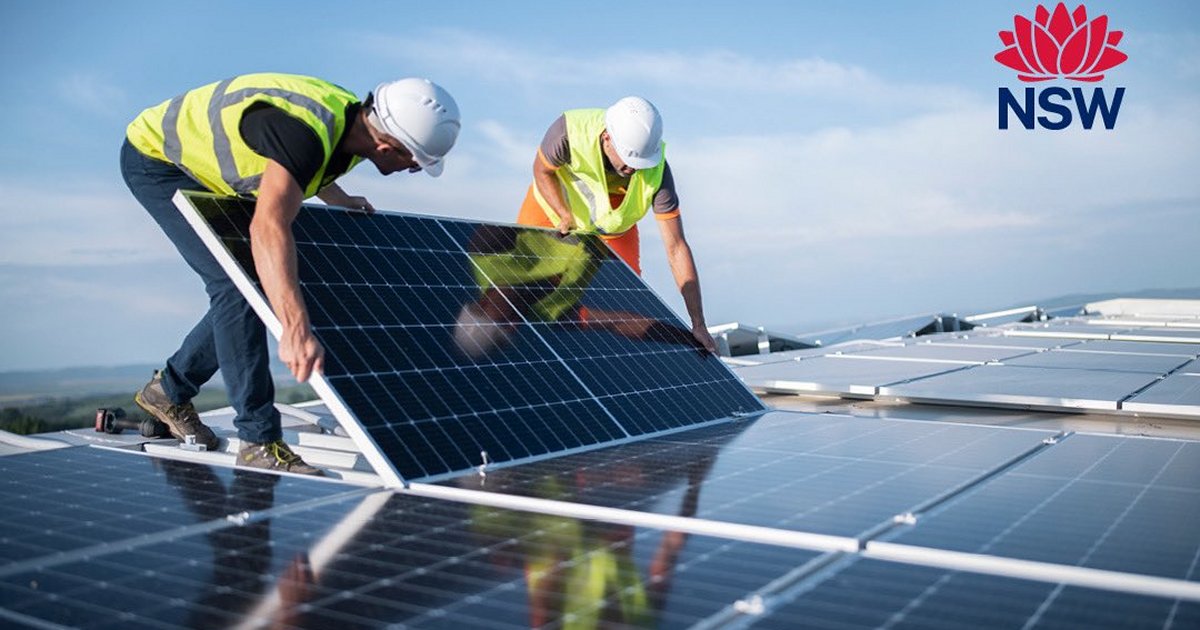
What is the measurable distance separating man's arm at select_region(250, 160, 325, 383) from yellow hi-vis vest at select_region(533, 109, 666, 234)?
2973 millimetres

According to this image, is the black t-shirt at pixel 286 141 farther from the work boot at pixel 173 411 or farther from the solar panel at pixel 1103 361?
the solar panel at pixel 1103 361

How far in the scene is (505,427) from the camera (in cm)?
480

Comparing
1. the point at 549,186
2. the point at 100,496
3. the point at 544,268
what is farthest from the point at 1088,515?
the point at 549,186

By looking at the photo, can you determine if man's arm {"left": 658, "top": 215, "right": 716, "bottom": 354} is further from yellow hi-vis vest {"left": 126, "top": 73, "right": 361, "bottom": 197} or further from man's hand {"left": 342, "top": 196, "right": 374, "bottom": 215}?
yellow hi-vis vest {"left": 126, "top": 73, "right": 361, "bottom": 197}

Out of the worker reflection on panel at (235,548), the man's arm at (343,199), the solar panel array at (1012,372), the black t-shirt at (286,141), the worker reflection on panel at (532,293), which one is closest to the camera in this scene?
the worker reflection on panel at (235,548)

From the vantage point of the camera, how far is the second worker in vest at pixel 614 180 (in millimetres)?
6832

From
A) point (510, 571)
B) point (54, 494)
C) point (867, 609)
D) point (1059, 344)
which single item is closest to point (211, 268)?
point (54, 494)

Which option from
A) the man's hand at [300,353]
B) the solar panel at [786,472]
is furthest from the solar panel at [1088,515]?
the man's hand at [300,353]

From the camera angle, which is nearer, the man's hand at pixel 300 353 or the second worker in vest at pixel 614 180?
the man's hand at pixel 300 353

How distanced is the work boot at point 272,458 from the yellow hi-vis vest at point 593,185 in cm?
282

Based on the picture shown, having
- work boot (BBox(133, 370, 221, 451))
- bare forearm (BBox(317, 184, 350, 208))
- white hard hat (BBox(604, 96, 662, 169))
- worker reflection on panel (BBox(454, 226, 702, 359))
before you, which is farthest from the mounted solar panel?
work boot (BBox(133, 370, 221, 451))

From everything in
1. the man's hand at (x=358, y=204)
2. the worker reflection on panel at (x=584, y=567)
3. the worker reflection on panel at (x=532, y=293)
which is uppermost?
the man's hand at (x=358, y=204)

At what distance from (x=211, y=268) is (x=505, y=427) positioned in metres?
1.45

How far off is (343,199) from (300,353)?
154 centimetres
